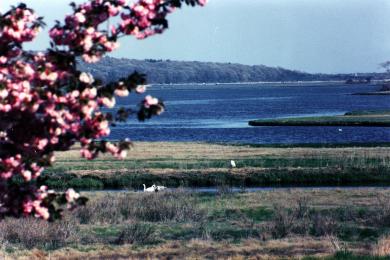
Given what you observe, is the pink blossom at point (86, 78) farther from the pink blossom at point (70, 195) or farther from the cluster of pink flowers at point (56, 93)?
the pink blossom at point (70, 195)

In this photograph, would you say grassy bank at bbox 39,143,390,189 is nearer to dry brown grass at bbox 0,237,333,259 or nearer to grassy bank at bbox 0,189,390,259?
grassy bank at bbox 0,189,390,259

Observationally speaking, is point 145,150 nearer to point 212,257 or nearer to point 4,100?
point 212,257

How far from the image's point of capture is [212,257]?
60.0 ft

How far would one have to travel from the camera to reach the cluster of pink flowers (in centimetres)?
748

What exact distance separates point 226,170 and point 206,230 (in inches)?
777

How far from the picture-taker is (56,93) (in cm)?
751

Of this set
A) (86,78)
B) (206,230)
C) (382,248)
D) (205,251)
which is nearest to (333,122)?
(206,230)

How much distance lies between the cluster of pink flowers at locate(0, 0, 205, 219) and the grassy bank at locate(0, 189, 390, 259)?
990cm

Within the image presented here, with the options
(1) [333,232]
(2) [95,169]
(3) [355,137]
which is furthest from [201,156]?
(1) [333,232]

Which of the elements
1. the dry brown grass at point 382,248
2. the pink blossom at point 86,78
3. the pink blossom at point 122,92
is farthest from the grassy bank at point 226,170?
the pink blossom at point 86,78

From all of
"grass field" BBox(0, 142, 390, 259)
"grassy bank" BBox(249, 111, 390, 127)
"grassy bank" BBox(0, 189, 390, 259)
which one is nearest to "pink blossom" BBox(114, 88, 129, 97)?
"grass field" BBox(0, 142, 390, 259)

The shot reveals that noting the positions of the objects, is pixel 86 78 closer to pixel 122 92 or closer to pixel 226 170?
pixel 122 92

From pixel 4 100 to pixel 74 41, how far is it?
943mm

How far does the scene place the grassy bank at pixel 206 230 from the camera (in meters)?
19.1
